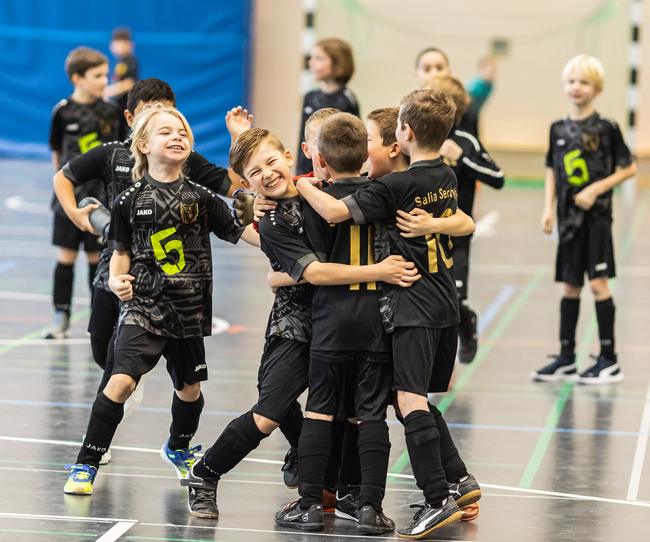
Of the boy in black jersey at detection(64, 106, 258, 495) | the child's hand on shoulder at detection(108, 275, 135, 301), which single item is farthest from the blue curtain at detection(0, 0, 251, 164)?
the child's hand on shoulder at detection(108, 275, 135, 301)

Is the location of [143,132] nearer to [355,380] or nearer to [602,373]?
[355,380]

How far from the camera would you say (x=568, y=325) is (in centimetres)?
750

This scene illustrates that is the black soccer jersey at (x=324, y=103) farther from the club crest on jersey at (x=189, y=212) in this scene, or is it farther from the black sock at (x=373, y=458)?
the black sock at (x=373, y=458)

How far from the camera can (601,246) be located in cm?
729

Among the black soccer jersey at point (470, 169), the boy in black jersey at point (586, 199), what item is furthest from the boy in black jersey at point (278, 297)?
the boy in black jersey at point (586, 199)

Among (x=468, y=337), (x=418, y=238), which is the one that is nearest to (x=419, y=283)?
(x=418, y=238)

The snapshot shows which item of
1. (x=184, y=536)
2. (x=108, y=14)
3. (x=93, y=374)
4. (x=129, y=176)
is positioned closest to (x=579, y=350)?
(x=93, y=374)

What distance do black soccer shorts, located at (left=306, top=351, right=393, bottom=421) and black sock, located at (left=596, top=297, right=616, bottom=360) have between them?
3142mm

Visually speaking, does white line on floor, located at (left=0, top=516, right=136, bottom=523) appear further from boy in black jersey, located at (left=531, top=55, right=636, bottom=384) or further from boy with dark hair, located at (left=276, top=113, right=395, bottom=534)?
boy in black jersey, located at (left=531, top=55, right=636, bottom=384)

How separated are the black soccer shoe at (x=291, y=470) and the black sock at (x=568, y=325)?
285 centimetres

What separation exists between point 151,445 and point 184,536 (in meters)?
1.35

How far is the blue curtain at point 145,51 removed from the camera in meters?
21.0

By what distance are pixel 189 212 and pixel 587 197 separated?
120 inches

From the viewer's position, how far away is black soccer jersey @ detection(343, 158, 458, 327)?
442 cm
